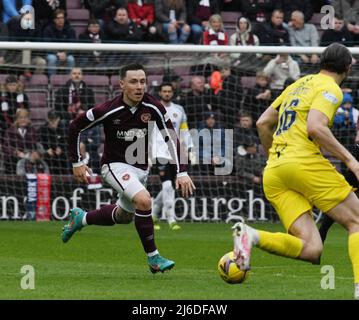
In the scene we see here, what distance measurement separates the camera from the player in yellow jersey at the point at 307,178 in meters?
8.27

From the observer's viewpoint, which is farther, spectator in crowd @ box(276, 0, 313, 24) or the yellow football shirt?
spectator in crowd @ box(276, 0, 313, 24)

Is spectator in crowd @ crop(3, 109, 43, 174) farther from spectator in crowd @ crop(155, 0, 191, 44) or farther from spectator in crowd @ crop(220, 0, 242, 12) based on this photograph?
spectator in crowd @ crop(220, 0, 242, 12)

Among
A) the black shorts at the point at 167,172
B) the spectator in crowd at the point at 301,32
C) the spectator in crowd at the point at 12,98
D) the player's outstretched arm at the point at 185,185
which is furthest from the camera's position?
the spectator in crowd at the point at 301,32

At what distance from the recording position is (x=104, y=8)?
21250mm

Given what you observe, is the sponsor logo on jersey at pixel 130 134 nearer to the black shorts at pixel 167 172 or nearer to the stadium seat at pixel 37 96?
the black shorts at pixel 167 172

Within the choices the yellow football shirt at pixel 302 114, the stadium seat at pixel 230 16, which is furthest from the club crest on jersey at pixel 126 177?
the stadium seat at pixel 230 16

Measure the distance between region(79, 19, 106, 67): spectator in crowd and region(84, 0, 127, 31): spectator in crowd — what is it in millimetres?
407

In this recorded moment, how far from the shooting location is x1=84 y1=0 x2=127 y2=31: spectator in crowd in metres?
21.1

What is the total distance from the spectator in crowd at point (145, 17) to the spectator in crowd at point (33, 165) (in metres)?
3.67

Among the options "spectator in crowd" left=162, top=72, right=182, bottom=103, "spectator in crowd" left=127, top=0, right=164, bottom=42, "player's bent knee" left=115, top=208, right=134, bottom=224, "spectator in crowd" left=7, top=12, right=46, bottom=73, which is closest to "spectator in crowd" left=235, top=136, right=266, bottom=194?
"spectator in crowd" left=162, top=72, right=182, bottom=103

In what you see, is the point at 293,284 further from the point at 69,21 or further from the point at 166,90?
the point at 69,21

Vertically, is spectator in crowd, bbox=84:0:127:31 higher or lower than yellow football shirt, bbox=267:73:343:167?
higher

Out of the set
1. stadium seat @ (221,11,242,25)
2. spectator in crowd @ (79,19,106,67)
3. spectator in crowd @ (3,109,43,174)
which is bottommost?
spectator in crowd @ (3,109,43,174)
